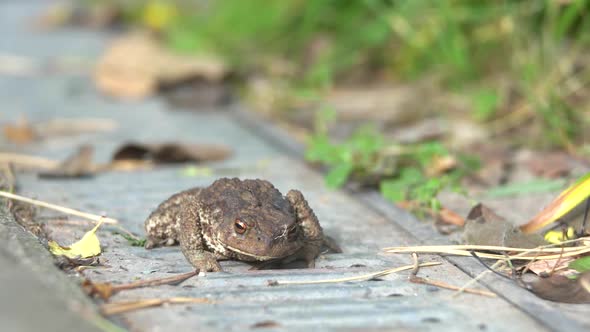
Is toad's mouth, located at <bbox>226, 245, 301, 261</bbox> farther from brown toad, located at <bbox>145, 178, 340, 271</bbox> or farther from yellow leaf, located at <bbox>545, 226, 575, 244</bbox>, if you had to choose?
yellow leaf, located at <bbox>545, 226, 575, 244</bbox>

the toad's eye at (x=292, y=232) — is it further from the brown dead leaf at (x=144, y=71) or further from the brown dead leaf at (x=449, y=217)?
the brown dead leaf at (x=144, y=71)

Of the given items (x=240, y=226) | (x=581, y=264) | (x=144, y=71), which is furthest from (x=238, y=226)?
(x=144, y=71)

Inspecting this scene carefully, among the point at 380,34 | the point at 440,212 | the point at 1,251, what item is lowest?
the point at 1,251

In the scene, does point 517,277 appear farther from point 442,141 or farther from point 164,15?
point 164,15

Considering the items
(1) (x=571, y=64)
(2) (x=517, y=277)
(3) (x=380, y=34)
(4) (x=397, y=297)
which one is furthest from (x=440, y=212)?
(3) (x=380, y=34)

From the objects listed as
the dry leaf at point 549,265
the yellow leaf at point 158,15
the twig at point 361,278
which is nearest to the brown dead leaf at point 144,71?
the yellow leaf at point 158,15

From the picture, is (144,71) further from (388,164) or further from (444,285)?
(444,285)

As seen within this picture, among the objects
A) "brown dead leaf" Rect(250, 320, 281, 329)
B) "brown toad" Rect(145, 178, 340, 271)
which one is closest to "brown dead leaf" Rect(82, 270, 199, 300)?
"brown toad" Rect(145, 178, 340, 271)
